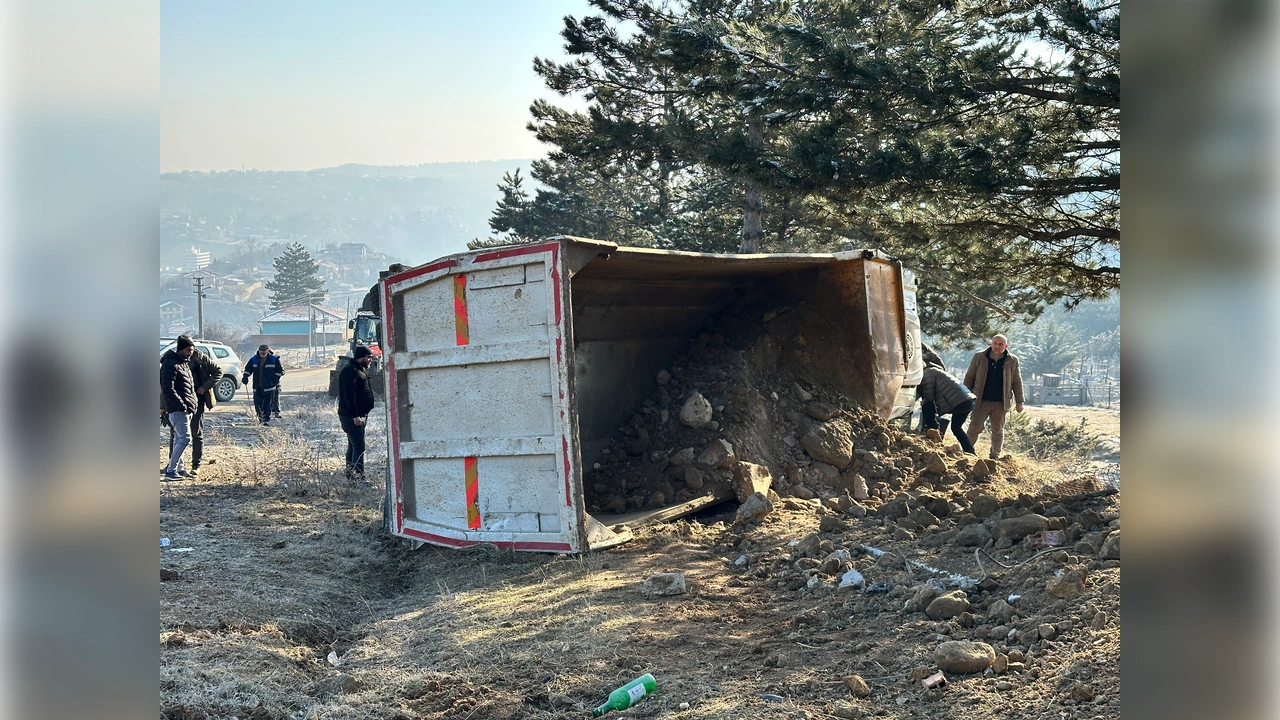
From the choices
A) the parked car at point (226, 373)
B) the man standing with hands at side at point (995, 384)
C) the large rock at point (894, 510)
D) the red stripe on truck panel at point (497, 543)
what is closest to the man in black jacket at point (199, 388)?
the red stripe on truck panel at point (497, 543)

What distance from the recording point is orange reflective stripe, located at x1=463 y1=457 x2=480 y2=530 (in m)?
6.29

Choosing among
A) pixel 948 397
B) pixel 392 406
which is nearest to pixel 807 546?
pixel 392 406

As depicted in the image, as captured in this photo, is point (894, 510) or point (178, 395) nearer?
point (894, 510)

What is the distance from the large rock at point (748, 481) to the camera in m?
7.12

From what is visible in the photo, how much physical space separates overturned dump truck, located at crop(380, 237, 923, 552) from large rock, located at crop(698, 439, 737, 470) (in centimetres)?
30

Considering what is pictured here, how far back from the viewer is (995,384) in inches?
408

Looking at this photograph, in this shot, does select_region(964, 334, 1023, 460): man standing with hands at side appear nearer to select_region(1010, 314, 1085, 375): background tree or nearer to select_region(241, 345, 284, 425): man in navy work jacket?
select_region(241, 345, 284, 425): man in navy work jacket

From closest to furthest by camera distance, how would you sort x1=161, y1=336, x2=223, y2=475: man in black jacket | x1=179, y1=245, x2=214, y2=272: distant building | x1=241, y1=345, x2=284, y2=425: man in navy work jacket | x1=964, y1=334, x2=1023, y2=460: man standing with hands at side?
x1=964, y1=334, x2=1023, y2=460: man standing with hands at side, x1=161, y1=336, x2=223, y2=475: man in black jacket, x1=241, y1=345, x2=284, y2=425: man in navy work jacket, x1=179, y1=245, x2=214, y2=272: distant building

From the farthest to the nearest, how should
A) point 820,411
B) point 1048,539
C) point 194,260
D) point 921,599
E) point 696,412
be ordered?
1. point 194,260
2. point 820,411
3. point 696,412
4. point 1048,539
5. point 921,599

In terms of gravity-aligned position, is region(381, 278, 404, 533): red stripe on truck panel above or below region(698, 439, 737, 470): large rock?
above

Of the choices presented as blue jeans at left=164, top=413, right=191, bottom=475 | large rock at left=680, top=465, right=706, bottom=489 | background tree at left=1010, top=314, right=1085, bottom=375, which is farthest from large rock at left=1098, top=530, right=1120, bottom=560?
background tree at left=1010, top=314, right=1085, bottom=375

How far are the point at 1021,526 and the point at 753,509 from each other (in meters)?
2.01

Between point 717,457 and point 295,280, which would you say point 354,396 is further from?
point 295,280
